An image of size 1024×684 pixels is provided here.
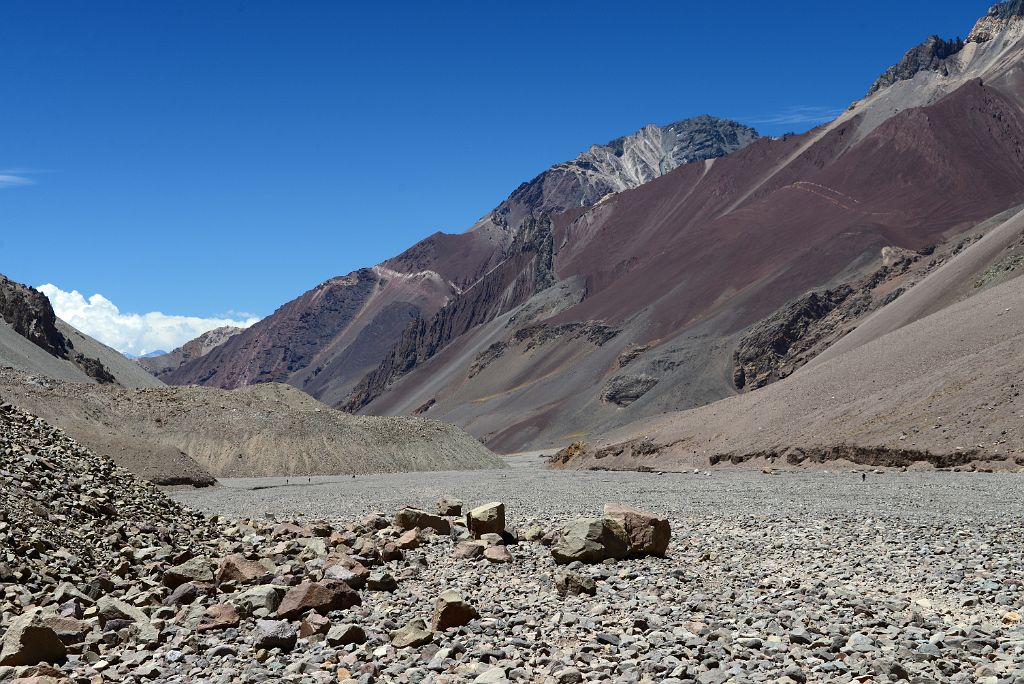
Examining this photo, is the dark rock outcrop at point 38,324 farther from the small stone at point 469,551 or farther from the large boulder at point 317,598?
the large boulder at point 317,598

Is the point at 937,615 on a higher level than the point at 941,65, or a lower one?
lower

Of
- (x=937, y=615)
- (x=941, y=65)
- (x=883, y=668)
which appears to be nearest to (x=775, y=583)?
(x=937, y=615)

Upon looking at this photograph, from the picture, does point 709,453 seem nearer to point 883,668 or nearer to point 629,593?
point 629,593

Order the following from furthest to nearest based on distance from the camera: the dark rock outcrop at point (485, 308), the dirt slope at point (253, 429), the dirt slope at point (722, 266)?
the dark rock outcrop at point (485, 308)
the dirt slope at point (722, 266)
the dirt slope at point (253, 429)

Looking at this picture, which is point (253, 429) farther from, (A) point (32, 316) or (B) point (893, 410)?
(A) point (32, 316)

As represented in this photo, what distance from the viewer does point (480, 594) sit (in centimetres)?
1145

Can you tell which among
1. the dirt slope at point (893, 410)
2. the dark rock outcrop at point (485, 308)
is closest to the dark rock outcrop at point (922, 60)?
the dark rock outcrop at point (485, 308)

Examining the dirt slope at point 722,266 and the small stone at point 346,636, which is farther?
the dirt slope at point 722,266

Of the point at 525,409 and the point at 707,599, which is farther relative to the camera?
the point at 525,409

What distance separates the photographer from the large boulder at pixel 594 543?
12688 mm

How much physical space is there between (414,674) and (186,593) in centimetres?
425

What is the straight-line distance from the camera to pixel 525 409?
113875 mm

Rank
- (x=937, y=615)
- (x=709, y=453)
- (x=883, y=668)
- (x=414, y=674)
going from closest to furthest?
(x=883, y=668), (x=414, y=674), (x=937, y=615), (x=709, y=453)

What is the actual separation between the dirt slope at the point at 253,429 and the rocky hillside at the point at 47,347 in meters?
21.6
